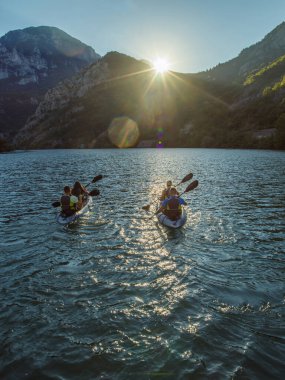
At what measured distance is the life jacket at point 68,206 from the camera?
68.5ft

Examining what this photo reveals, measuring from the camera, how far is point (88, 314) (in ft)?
32.2

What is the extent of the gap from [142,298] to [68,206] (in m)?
11.6

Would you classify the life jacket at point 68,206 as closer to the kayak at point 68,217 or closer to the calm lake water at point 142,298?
the kayak at point 68,217

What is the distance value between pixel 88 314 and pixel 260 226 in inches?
526

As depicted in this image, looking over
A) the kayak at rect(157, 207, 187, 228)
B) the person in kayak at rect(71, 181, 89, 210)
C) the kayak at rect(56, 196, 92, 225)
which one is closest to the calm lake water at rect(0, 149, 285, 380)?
the kayak at rect(157, 207, 187, 228)

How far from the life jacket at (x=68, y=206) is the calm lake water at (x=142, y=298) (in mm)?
1120

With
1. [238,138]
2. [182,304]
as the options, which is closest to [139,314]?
[182,304]

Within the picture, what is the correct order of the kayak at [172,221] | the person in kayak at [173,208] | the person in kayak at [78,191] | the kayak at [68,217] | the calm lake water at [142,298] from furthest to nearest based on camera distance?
1. the person in kayak at [78,191]
2. the kayak at [68,217]
3. the person in kayak at [173,208]
4. the kayak at [172,221]
5. the calm lake water at [142,298]

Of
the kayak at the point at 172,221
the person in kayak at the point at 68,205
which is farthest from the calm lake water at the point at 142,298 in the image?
the person in kayak at the point at 68,205

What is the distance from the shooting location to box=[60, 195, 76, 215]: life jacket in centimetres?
2088

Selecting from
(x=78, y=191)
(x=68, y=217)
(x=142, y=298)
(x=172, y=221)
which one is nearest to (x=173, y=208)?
(x=172, y=221)

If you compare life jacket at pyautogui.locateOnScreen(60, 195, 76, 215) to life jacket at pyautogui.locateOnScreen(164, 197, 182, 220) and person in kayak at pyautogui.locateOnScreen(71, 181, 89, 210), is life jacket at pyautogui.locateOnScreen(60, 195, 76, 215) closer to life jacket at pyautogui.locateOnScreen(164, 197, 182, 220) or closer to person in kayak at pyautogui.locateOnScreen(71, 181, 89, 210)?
person in kayak at pyautogui.locateOnScreen(71, 181, 89, 210)

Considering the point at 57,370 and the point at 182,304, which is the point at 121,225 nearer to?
the point at 182,304

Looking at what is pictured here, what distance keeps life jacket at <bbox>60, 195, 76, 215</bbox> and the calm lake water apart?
1.12 m
